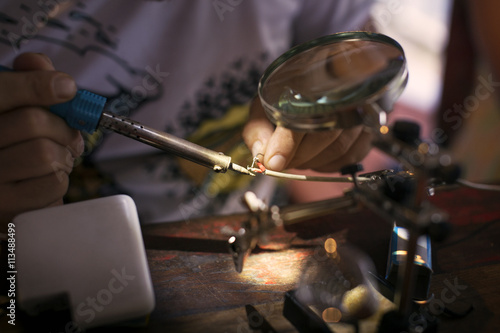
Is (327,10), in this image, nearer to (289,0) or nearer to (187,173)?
(289,0)

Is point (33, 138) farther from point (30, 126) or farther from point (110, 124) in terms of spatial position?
point (110, 124)

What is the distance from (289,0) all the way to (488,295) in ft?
3.28

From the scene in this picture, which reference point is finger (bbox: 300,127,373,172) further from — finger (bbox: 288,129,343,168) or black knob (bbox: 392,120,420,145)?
black knob (bbox: 392,120,420,145)

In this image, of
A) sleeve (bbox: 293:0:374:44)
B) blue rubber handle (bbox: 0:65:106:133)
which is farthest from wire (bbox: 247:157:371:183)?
sleeve (bbox: 293:0:374:44)

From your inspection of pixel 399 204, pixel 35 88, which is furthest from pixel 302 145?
pixel 35 88

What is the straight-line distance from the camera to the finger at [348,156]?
93 cm

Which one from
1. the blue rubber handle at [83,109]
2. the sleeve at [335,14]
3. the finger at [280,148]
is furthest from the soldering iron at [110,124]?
the sleeve at [335,14]

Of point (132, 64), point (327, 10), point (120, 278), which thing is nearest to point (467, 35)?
point (327, 10)

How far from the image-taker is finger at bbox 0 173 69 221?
2.45 ft

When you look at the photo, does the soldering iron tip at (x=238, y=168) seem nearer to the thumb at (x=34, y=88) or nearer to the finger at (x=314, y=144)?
the finger at (x=314, y=144)

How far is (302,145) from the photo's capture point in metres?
0.86

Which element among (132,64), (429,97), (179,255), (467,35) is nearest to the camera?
(179,255)

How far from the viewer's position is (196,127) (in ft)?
3.93

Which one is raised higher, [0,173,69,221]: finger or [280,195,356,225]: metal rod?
[280,195,356,225]: metal rod
